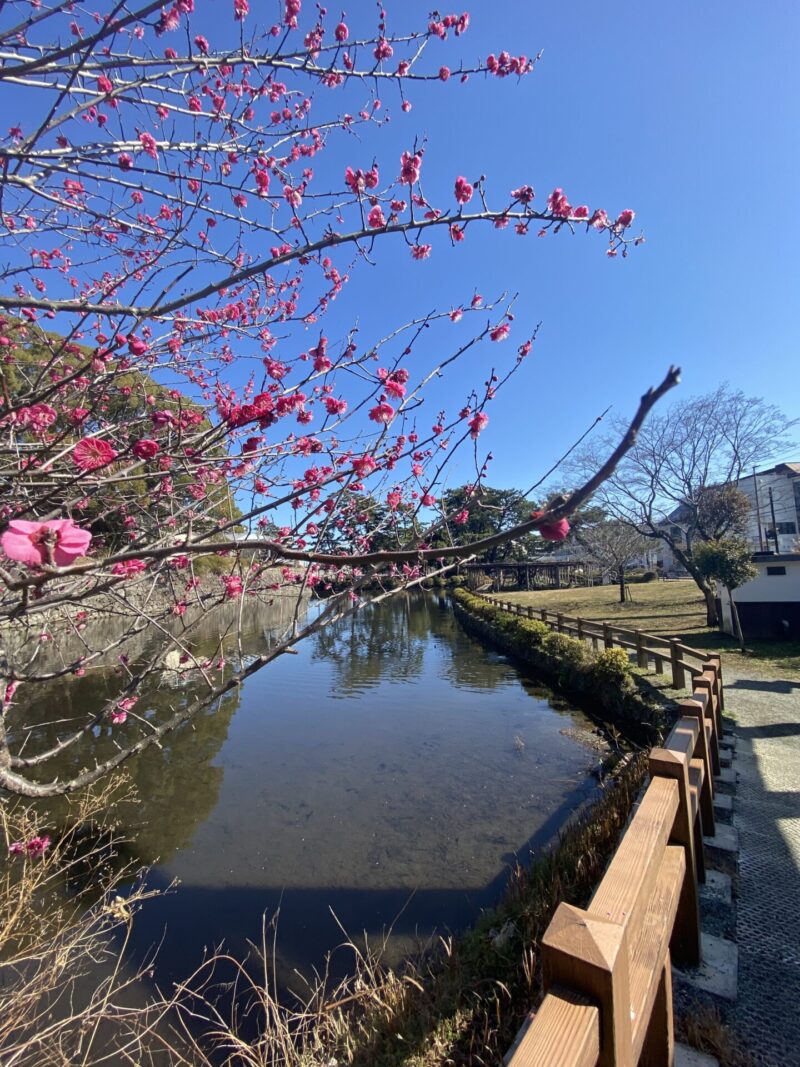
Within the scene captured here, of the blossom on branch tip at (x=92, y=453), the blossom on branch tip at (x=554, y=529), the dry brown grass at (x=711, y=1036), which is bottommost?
the dry brown grass at (x=711, y=1036)

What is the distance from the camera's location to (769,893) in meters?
2.98

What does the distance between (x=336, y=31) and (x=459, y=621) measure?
28.1 m

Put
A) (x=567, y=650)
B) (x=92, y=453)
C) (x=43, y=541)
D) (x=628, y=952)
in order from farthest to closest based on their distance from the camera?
(x=567, y=650), (x=92, y=453), (x=628, y=952), (x=43, y=541)

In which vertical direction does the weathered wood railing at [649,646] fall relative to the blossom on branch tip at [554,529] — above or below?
below

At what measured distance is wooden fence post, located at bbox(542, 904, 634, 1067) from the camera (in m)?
1.00

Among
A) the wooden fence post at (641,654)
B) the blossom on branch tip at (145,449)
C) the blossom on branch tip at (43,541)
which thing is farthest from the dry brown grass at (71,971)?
the wooden fence post at (641,654)

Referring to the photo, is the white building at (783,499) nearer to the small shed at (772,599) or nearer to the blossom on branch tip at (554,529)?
the small shed at (772,599)

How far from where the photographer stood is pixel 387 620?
32438 millimetres

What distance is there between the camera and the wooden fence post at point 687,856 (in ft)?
7.43

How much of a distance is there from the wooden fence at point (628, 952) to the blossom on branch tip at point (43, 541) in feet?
3.66

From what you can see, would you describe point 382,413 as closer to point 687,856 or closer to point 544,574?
point 687,856

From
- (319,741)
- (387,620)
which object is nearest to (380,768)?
(319,741)

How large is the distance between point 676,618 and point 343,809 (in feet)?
52.3

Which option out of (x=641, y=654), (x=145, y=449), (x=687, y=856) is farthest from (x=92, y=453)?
(x=641, y=654)
